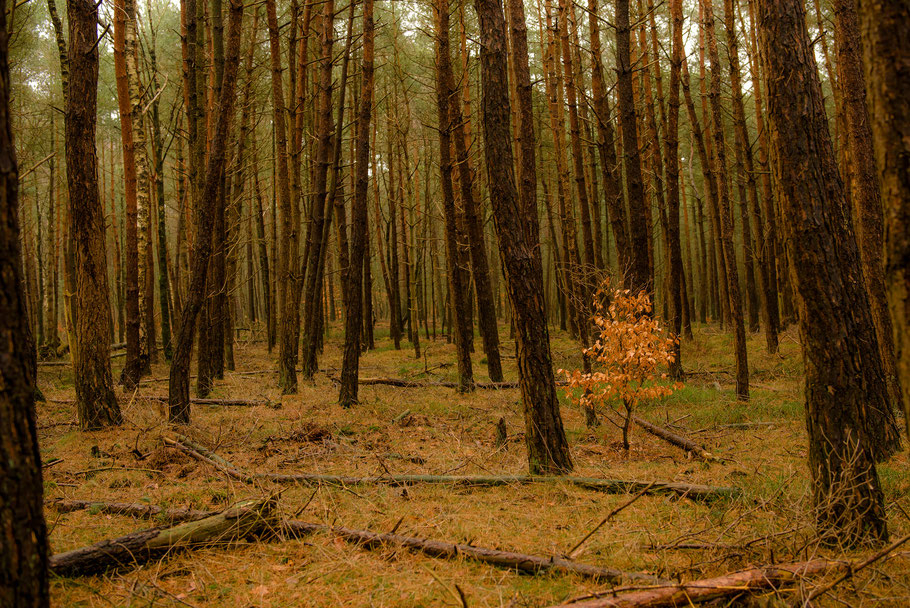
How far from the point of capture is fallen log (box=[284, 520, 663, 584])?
2.87 metres

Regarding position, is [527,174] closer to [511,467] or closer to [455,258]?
[455,258]

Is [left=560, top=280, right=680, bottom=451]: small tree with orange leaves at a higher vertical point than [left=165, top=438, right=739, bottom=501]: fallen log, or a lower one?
higher

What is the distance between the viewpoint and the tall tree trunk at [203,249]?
6.63 m

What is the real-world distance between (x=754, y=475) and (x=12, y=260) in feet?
15.9

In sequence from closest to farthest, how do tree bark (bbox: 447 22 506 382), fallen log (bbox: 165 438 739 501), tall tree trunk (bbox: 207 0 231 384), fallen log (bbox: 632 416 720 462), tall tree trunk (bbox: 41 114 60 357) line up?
1. fallen log (bbox: 165 438 739 501)
2. fallen log (bbox: 632 416 720 462)
3. tall tree trunk (bbox: 207 0 231 384)
4. tree bark (bbox: 447 22 506 382)
5. tall tree trunk (bbox: 41 114 60 357)

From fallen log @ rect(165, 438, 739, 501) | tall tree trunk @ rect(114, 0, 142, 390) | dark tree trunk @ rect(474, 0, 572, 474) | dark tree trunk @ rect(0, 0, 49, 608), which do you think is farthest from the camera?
tall tree trunk @ rect(114, 0, 142, 390)

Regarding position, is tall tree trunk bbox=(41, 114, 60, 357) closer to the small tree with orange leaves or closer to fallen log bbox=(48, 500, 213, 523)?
fallen log bbox=(48, 500, 213, 523)

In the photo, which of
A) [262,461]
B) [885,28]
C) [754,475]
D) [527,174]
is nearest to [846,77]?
[527,174]

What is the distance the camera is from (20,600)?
173 centimetres

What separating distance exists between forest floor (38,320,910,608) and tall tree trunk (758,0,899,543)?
23 centimetres

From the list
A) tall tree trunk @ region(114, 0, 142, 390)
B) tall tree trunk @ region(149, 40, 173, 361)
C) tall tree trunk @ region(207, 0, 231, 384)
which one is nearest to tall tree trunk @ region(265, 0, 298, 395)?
tall tree trunk @ region(207, 0, 231, 384)

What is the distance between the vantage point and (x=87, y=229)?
6203 millimetres

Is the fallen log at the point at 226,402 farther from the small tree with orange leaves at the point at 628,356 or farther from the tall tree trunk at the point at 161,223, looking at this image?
the small tree with orange leaves at the point at 628,356

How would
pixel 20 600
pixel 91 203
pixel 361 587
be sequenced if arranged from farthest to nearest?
pixel 91 203, pixel 361 587, pixel 20 600
